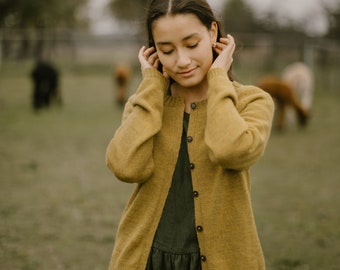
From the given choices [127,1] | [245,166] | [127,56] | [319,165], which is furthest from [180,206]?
[127,1]

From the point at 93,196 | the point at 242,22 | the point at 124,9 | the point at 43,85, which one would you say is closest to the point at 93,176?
the point at 93,196

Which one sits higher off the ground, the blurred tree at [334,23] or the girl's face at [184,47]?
the blurred tree at [334,23]

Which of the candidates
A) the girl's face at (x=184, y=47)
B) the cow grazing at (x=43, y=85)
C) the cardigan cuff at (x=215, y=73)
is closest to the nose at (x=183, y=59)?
the girl's face at (x=184, y=47)

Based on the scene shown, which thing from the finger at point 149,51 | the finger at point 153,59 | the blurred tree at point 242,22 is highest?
the blurred tree at point 242,22

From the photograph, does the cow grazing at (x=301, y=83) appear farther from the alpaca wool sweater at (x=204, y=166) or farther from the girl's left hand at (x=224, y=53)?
the alpaca wool sweater at (x=204, y=166)

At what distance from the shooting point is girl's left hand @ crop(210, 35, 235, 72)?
201cm

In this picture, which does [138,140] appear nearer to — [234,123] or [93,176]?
[234,123]

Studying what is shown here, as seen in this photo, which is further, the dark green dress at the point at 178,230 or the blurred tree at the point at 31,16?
the blurred tree at the point at 31,16

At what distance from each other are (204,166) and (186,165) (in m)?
0.08

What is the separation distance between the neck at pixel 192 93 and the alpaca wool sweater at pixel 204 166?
44 mm

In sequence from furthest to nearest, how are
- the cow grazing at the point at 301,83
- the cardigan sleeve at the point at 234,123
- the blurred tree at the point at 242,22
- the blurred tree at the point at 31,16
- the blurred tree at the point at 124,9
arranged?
1. the blurred tree at the point at 124,9
2. the blurred tree at the point at 242,22
3. the blurred tree at the point at 31,16
4. the cow grazing at the point at 301,83
5. the cardigan sleeve at the point at 234,123

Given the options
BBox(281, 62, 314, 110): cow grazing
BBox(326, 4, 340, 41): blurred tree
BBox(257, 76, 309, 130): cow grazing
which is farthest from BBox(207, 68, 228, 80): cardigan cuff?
BBox(326, 4, 340, 41): blurred tree

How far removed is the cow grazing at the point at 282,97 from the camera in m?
10.1

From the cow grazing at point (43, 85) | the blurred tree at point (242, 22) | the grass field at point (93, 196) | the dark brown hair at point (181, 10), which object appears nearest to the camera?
the dark brown hair at point (181, 10)
